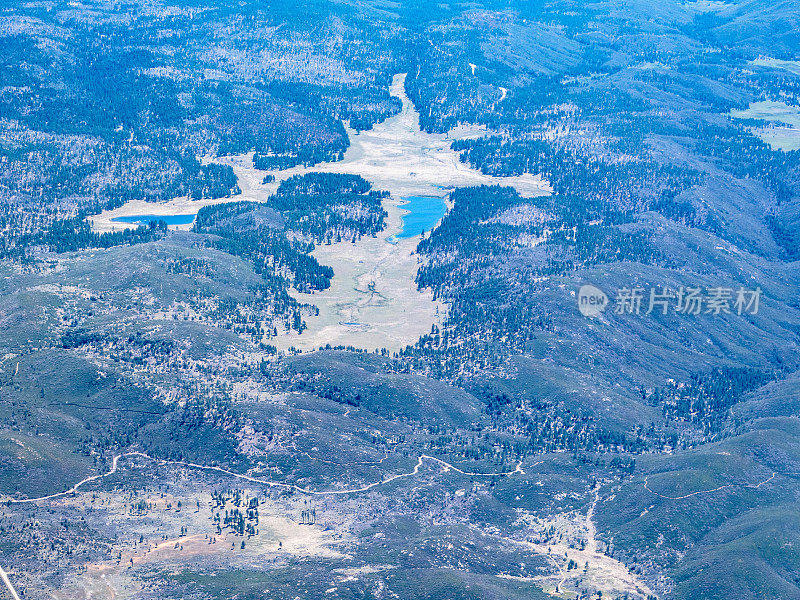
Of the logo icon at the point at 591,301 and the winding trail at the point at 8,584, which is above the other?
the logo icon at the point at 591,301

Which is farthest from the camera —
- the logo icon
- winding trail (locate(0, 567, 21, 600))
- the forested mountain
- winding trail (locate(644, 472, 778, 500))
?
the logo icon

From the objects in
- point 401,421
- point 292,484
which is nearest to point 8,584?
point 292,484

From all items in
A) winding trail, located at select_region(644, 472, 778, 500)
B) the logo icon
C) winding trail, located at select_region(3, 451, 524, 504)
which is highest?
the logo icon

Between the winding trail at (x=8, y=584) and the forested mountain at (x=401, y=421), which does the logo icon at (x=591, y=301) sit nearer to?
the forested mountain at (x=401, y=421)

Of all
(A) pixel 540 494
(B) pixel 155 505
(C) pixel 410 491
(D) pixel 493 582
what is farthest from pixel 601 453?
(B) pixel 155 505

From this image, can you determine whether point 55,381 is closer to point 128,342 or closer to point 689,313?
point 128,342

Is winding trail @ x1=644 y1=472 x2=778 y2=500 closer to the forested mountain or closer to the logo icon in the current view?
the forested mountain

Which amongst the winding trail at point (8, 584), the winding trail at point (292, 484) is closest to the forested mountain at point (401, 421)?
the winding trail at point (292, 484)

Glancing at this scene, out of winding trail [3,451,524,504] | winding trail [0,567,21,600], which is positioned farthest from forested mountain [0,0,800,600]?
winding trail [0,567,21,600]
